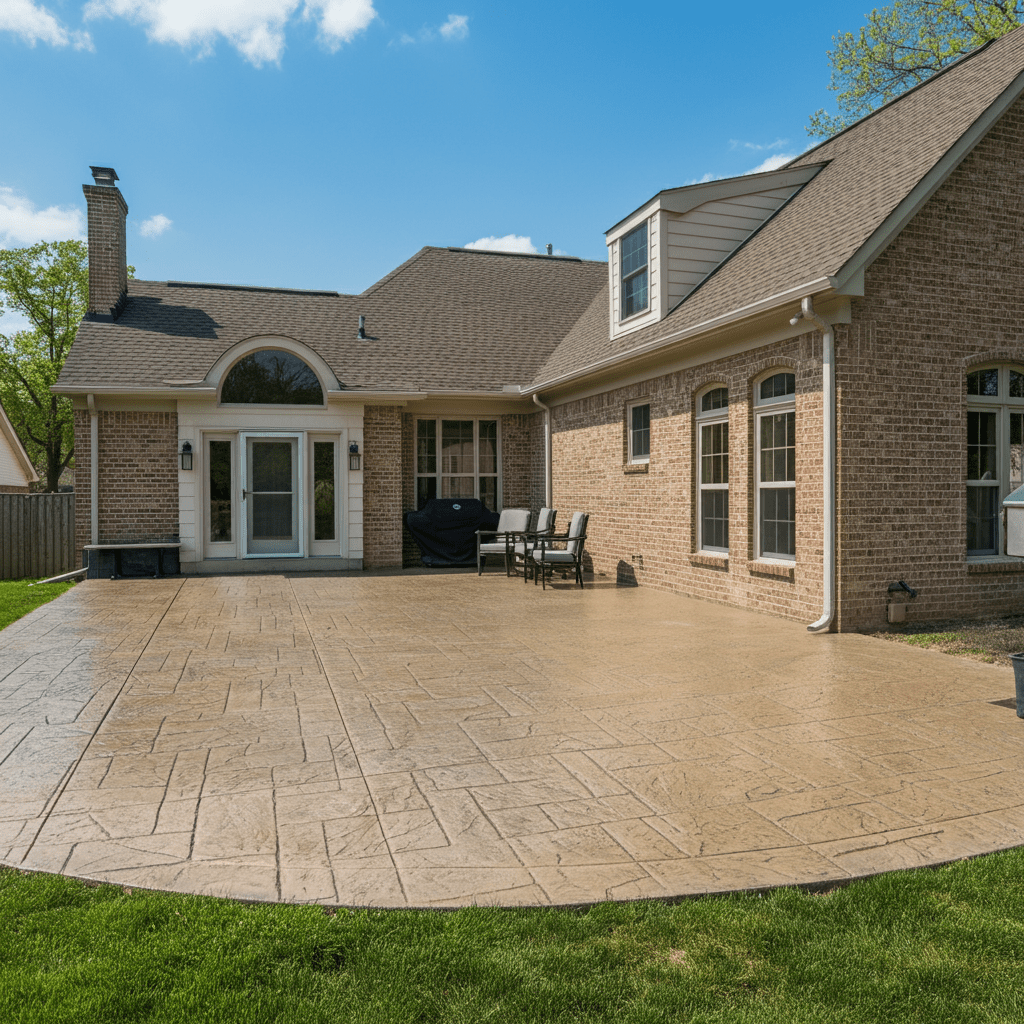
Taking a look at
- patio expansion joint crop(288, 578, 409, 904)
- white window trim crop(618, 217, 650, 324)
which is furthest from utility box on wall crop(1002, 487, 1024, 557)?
white window trim crop(618, 217, 650, 324)

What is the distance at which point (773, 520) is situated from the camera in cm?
917

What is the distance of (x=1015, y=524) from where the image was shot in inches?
199

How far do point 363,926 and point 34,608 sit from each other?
9.42 m

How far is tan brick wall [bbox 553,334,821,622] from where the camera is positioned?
837 cm

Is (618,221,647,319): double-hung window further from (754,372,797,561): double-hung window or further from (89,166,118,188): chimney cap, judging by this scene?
(89,166,118,188): chimney cap

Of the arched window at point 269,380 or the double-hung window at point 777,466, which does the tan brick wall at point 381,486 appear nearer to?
the arched window at point 269,380

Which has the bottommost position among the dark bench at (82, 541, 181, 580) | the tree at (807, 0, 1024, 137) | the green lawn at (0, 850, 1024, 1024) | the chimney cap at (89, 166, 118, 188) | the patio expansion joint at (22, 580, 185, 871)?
the green lawn at (0, 850, 1024, 1024)

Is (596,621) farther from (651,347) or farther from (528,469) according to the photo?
(528,469)

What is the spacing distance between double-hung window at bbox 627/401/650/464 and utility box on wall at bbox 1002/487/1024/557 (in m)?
7.03

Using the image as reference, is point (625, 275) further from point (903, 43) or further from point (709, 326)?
point (903, 43)

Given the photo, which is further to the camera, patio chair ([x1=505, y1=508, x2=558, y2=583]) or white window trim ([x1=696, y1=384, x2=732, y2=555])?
patio chair ([x1=505, y1=508, x2=558, y2=583])

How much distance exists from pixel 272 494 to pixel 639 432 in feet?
21.9

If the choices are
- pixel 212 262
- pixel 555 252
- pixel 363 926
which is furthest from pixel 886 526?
pixel 212 262

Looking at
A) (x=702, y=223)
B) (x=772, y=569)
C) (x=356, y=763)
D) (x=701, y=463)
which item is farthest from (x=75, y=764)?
(x=702, y=223)
